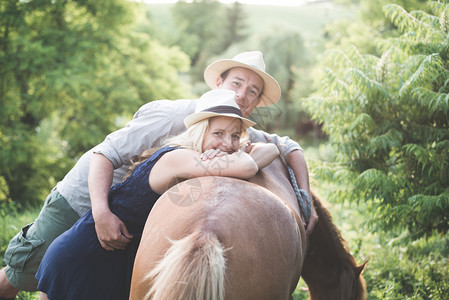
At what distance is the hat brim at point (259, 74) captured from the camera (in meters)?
2.99

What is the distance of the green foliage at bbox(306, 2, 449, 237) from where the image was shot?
140 inches

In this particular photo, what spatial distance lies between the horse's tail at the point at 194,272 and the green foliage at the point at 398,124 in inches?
108

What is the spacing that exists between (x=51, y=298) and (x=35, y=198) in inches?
266

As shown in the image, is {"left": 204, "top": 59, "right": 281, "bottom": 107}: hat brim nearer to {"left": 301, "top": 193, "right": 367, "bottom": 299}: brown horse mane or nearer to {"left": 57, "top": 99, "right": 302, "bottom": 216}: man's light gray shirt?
{"left": 57, "top": 99, "right": 302, "bottom": 216}: man's light gray shirt

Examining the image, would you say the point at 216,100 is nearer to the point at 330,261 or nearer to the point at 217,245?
the point at 217,245

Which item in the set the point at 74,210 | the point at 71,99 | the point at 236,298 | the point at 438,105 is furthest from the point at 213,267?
→ the point at 71,99

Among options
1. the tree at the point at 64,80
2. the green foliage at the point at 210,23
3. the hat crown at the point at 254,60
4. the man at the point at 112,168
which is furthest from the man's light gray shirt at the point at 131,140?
the green foliage at the point at 210,23

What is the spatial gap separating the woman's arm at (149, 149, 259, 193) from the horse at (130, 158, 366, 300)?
0.24 ft

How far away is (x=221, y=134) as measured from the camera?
2.10 m

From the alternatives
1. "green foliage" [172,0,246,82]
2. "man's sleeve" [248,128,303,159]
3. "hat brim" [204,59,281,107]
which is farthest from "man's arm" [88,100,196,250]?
"green foliage" [172,0,246,82]

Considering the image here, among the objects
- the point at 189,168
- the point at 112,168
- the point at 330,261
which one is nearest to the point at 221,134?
the point at 189,168

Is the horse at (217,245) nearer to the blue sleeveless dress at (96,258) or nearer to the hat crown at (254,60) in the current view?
the blue sleeveless dress at (96,258)

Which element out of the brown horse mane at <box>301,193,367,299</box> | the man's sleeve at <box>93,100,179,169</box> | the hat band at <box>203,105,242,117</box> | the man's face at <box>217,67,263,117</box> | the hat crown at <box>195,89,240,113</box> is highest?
the hat crown at <box>195,89,240,113</box>

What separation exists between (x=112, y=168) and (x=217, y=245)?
3.83 ft
